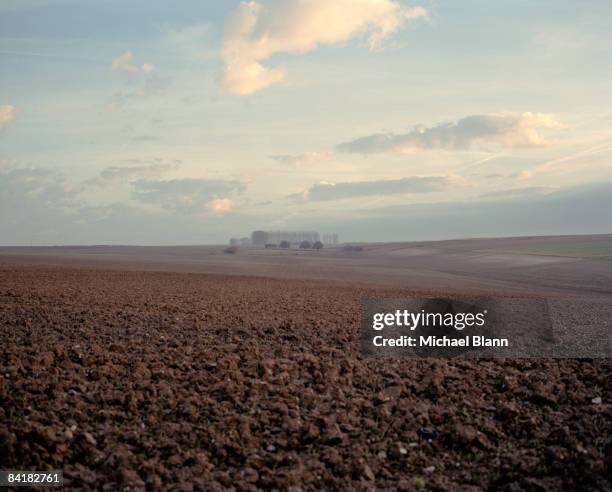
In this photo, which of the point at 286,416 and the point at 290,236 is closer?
the point at 286,416

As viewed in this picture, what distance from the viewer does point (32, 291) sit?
1861 centimetres

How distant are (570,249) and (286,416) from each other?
79266mm

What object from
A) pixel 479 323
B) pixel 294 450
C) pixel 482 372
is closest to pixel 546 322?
pixel 479 323

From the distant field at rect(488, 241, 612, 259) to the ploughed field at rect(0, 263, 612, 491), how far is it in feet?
202

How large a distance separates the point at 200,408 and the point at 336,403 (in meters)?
2.15

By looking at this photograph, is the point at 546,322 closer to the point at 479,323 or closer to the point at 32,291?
the point at 479,323

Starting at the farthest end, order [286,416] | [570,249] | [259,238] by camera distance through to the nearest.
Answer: [259,238], [570,249], [286,416]

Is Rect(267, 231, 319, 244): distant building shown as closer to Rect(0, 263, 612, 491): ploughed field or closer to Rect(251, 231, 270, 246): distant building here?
Rect(251, 231, 270, 246): distant building

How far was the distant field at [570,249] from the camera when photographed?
6862cm

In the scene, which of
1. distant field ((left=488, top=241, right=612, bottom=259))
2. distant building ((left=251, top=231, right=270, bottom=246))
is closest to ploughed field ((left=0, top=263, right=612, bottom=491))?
distant field ((left=488, top=241, right=612, bottom=259))

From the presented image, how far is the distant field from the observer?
225ft

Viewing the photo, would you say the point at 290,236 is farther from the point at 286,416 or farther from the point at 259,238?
the point at 286,416

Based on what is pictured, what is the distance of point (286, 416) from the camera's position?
825 cm

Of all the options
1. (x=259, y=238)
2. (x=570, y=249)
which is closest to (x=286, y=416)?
(x=570, y=249)
